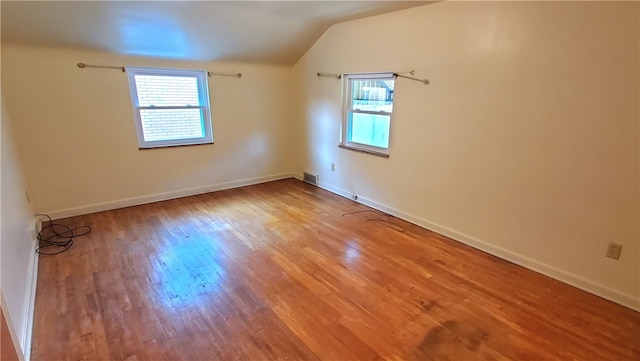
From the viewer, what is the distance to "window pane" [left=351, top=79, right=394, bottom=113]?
3.72 m

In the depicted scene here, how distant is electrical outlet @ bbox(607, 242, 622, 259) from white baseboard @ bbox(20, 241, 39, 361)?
3.75 meters

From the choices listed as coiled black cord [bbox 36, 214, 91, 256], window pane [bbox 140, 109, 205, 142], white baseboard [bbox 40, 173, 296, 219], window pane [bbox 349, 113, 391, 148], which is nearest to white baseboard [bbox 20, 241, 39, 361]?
coiled black cord [bbox 36, 214, 91, 256]

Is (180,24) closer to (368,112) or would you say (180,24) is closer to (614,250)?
(368,112)

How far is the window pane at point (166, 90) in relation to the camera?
3.99 metres

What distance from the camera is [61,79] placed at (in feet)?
11.2

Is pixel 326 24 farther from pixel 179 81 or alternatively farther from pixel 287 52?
pixel 179 81

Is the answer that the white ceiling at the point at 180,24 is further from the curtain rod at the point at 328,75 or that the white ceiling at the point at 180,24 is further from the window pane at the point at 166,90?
the curtain rod at the point at 328,75

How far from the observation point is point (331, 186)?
15.7 ft

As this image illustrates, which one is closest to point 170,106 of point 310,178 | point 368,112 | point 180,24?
point 180,24

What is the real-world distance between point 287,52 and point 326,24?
2.58 feet

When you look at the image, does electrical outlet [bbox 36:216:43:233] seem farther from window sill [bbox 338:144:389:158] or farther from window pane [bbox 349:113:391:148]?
window pane [bbox 349:113:391:148]

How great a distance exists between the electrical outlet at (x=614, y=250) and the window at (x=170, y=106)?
449 cm

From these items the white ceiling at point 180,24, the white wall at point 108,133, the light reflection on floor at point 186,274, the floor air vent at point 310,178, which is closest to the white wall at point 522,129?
the white ceiling at point 180,24

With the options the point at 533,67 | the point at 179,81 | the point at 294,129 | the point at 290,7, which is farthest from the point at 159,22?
the point at 533,67
